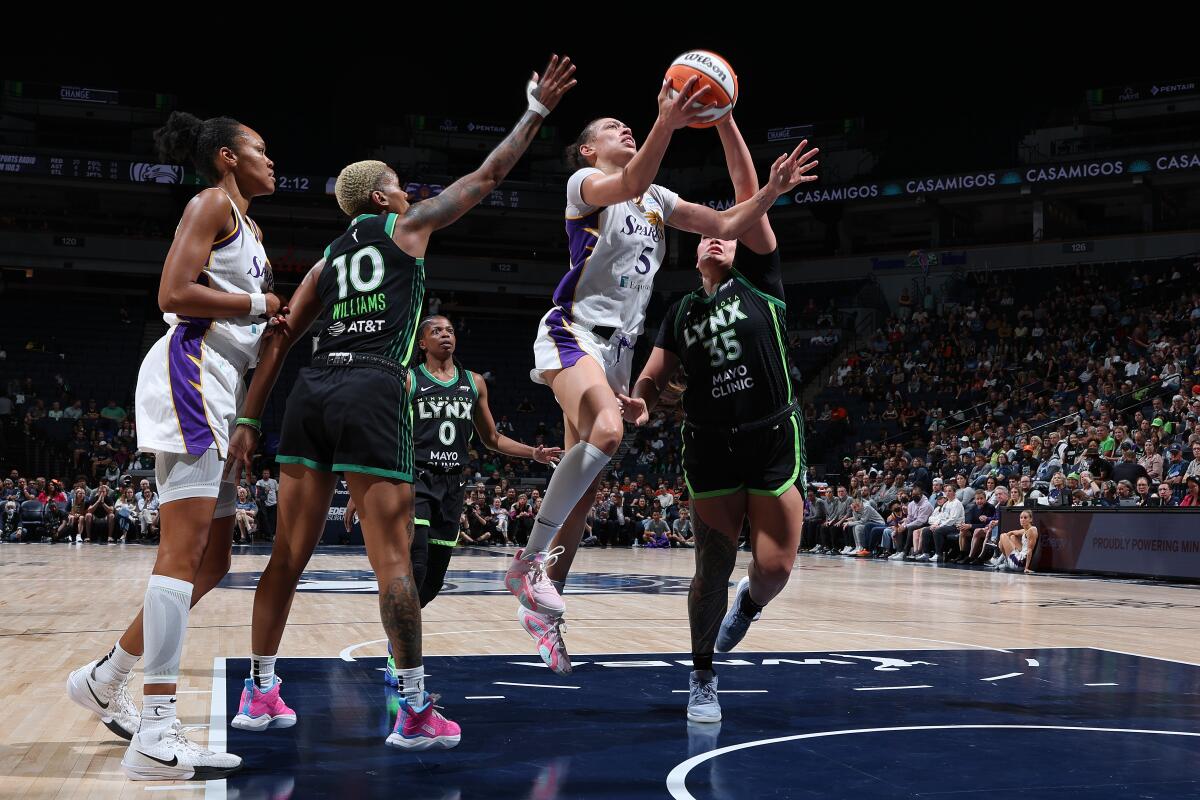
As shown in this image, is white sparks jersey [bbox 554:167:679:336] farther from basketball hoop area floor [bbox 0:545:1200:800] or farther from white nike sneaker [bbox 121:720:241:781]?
white nike sneaker [bbox 121:720:241:781]

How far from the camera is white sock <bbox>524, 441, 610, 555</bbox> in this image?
4773mm

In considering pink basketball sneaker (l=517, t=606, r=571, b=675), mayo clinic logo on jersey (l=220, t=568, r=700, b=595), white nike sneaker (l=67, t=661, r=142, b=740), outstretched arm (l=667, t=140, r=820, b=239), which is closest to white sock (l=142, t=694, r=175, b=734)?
white nike sneaker (l=67, t=661, r=142, b=740)

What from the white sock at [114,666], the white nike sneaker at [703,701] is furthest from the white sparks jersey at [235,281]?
the white nike sneaker at [703,701]

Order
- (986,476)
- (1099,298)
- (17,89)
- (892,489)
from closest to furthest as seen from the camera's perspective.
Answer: (986,476) → (892,489) → (1099,298) → (17,89)

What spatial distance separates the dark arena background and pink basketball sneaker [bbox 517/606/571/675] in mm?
223

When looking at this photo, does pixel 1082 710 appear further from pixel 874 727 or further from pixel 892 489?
pixel 892 489

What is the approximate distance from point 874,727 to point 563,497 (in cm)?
163

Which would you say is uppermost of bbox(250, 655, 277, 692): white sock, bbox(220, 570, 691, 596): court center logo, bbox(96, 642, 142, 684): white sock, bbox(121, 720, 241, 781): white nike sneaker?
bbox(96, 642, 142, 684): white sock

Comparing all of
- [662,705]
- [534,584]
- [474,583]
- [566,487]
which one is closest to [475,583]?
[474,583]

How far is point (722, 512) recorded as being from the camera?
4.98m

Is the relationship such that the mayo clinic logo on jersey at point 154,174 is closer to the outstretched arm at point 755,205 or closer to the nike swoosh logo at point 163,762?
the outstretched arm at point 755,205

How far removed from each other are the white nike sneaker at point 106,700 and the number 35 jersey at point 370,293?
143cm

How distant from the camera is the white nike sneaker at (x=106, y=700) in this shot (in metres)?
3.92

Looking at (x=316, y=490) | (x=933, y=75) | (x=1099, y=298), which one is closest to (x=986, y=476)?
(x=1099, y=298)
